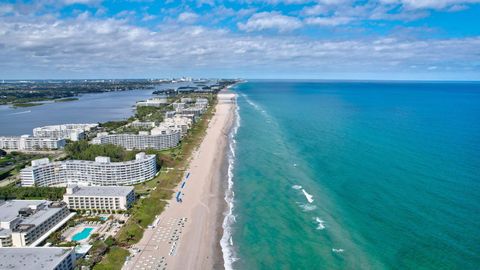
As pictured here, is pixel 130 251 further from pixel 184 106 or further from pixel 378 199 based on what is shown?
pixel 184 106

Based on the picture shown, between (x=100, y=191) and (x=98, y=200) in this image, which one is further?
(x=100, y=191)

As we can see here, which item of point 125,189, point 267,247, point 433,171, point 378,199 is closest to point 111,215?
point 125,189

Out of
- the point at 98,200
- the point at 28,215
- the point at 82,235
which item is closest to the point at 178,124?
the point at 98,200

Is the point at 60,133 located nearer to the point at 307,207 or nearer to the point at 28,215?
the point at 28,215

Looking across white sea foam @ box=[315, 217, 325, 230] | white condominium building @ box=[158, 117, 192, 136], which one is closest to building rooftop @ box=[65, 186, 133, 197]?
white sea foam @ box=[315, 217, 325, 230]

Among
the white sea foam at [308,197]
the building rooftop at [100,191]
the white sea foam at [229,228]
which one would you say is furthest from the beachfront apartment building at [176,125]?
the white sea foam at [308,197]

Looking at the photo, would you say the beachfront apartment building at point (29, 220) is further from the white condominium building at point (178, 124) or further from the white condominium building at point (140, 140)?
the white condominium building at point (178, 124)
